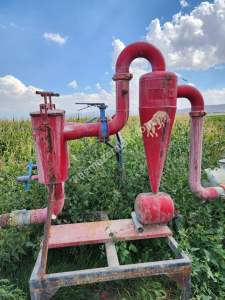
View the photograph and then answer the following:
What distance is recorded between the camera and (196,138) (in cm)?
201

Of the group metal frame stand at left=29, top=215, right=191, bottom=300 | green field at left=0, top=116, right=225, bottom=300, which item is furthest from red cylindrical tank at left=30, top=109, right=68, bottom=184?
green field at left=0, top=116, right=225, bottom=300

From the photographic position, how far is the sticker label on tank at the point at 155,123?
166cm

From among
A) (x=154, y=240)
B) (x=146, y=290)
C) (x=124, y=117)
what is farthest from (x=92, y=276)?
(x=124, y=117)

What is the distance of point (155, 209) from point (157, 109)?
698 millimetres

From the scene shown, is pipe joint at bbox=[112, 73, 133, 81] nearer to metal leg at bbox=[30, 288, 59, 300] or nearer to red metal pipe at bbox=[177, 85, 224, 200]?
red metal pipe at bbox=[177, 85, 224, 200]

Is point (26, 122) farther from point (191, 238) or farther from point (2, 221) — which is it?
point (191, 238)

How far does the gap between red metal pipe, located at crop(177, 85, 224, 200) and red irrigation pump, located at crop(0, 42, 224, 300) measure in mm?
16

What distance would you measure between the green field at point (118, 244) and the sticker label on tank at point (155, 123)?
0.71 meters

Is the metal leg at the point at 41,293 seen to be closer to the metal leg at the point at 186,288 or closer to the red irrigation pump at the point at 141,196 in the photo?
the red irrigation pump at the point at 141,196

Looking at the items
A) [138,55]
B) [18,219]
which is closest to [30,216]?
[18,219]

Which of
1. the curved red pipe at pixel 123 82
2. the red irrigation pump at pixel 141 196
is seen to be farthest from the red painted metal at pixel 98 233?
the curved red pipe at pixel 123 82

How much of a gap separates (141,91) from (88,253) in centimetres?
134

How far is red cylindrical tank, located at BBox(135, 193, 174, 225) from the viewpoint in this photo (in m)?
1.74

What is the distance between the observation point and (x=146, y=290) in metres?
1.68
